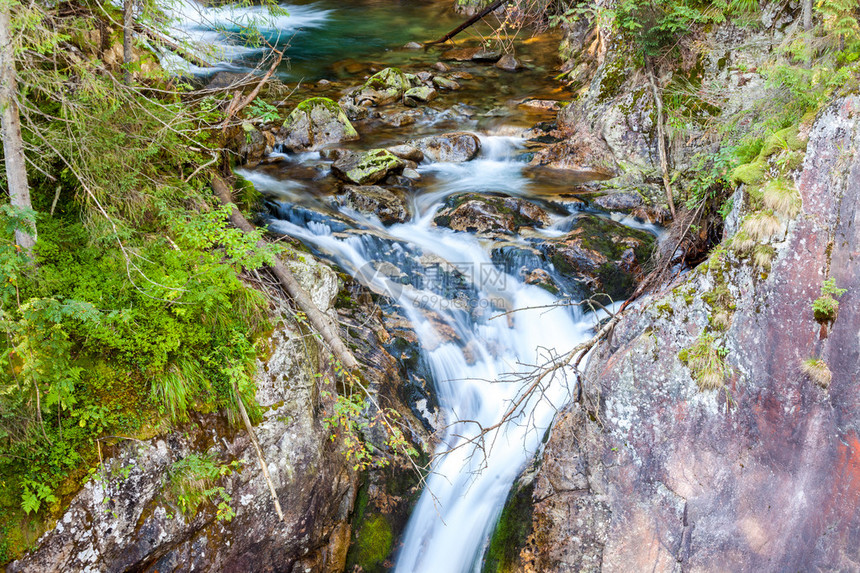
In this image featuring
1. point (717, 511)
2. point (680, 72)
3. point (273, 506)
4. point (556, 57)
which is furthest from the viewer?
point (556, 57)

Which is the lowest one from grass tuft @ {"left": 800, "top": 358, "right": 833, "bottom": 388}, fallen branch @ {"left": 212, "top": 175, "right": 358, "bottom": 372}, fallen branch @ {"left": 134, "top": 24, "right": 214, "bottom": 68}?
fallen branch @ {"left": 212, "top": 175, "right": 358, "bottom": 372}

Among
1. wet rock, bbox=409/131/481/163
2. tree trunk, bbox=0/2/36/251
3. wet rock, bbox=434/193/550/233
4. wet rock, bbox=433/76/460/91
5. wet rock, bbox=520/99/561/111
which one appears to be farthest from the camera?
wet rock, bbox=433/76/460/91

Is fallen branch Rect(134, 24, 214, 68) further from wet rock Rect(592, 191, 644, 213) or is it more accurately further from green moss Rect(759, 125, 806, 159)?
wet rock Rect(592, 191, 644, 213)

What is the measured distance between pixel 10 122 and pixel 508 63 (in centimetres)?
1323

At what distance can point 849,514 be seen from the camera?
3.71m

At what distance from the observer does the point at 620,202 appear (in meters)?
7.87

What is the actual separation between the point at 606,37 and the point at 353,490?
10015 millimetres

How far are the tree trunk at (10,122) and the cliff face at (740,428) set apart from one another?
4.59m

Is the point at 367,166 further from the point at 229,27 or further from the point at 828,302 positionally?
the point at 229,27

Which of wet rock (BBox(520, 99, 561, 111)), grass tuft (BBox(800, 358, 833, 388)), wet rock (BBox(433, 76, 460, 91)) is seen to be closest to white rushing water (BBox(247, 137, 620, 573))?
grass tuft (BBox(800, 358, 833, 388))

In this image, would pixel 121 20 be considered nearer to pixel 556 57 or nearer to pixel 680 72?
pixel 680 72

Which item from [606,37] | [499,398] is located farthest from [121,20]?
Answer: [606,37]

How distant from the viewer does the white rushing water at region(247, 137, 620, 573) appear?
16.1ft

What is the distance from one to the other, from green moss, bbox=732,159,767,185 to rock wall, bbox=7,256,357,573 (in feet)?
13.2
